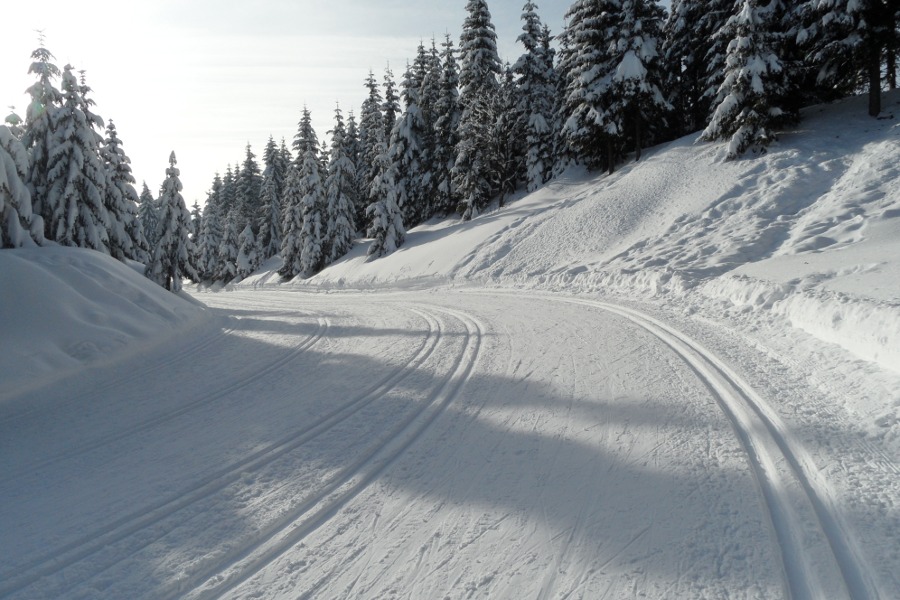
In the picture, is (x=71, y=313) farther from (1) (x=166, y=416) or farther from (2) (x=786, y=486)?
(2) (x=786, y=486)

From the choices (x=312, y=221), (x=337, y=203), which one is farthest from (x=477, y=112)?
(x=312, y=221)

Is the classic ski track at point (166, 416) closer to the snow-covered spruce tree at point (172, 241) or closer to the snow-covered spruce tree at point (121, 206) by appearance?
the snow-covered spruce tree at point (172, 241)

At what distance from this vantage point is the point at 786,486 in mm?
4008

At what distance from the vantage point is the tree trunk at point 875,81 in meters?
21.8

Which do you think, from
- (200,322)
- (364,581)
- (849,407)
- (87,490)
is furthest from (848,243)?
(200,322)

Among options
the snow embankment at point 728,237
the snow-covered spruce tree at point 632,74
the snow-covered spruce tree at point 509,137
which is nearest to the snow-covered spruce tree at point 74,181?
the snow embankment at point 728,237

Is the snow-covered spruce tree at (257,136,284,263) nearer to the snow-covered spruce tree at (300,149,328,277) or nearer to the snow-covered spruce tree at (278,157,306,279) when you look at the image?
the snow-covered spruce tree at (278,157,306,279)

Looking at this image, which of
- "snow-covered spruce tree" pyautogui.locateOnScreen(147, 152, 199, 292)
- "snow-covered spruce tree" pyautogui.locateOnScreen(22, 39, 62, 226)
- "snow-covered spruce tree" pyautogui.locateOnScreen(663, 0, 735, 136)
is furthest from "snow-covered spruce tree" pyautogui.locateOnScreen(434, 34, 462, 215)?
"snow-covered spruce tree" pyautogui.locateOnScreen(22, 39, 62, 226)

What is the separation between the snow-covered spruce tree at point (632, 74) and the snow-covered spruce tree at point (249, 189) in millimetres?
42514

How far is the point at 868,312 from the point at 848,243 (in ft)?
26.9

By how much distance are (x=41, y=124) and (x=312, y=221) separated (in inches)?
750

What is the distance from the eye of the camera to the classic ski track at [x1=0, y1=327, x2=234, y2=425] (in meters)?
7.47

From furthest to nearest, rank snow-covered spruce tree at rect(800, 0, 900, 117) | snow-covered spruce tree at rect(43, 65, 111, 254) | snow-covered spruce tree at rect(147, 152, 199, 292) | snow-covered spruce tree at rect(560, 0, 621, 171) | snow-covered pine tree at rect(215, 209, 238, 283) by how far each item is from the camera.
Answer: snow-covered pine tree at rect(215, 209, 238, 283) < snow-covered spruce tree at rect(560, 0, 621, 171) < snow-covered spruce tree at rect(147, 152, 199, 292) < snow-covered spruce tree at rect(43, 65, 111, 254) < snow-covered spruce tree at rect(800, 0, 900, 117)

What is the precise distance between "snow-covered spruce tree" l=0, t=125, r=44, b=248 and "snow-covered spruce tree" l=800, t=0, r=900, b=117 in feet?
101
